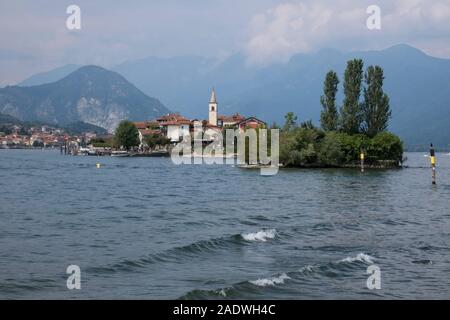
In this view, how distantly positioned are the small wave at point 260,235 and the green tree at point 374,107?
242ft

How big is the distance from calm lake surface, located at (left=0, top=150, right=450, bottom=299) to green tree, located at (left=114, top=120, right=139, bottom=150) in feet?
424

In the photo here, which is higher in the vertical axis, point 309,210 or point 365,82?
point 365,82

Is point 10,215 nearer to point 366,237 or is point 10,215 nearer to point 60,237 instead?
point 60,237

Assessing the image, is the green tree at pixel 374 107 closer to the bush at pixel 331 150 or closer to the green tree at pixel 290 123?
the bush at pixel 331 150

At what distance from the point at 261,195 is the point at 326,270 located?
30055 millimetres

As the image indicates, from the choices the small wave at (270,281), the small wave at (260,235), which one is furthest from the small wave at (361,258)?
the small wave at (260,235)

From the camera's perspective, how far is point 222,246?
24469 mm

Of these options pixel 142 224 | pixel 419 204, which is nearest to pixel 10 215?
pixel 142 224

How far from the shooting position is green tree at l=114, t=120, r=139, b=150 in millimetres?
175000

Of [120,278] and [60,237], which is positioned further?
[60,237]

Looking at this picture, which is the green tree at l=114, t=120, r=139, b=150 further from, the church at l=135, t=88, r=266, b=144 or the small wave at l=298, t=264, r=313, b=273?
the small wave at l=298, t=264, r=313, b=273

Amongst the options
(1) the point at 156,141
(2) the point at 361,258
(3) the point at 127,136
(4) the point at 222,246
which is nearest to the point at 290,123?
(4) the point at 222,246

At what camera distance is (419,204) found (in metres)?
44.0
